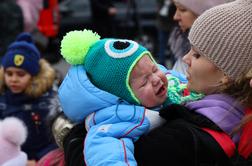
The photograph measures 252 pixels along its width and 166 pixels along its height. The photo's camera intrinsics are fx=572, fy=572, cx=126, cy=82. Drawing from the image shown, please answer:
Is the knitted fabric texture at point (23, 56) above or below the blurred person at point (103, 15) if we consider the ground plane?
above

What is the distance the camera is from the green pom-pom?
2.18m

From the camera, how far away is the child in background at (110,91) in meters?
1.98

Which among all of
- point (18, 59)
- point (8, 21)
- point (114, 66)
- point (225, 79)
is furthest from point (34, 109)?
point (225, 79)

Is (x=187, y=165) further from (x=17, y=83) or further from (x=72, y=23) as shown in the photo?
(x=72, y=23)

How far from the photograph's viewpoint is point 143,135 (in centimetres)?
200

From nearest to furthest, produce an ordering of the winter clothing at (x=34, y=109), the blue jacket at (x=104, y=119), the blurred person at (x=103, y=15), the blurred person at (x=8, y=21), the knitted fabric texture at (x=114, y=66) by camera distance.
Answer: the blue jacket at (x=104, y=119)
the knitted fabric texture at (x=114, y=66)
the winter clothing at (x=34, y=109)
the blurred person at (x=8, y=21)
the blurred person at (x=103, y=15)

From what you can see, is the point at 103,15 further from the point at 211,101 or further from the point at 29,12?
the point at 211,101

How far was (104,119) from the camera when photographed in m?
2.04

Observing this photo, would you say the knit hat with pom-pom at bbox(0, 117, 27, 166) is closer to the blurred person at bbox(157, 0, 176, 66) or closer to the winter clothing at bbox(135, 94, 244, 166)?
the winter clothing at bbox(135, 94, 244, 166)

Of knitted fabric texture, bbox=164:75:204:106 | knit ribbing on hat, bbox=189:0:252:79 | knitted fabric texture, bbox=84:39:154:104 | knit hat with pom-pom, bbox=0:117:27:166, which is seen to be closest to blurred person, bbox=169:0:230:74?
knitted fabric texture, bbox=164:75:204:106

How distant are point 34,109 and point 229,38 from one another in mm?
2669

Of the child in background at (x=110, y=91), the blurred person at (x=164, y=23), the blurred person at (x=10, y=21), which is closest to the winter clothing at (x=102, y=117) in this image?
the child in background at (x=110, y=91)

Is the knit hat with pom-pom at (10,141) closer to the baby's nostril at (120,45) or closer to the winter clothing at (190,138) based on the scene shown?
the baby's nostril at (120,45)

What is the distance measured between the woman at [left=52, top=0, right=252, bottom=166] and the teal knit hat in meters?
0.20
